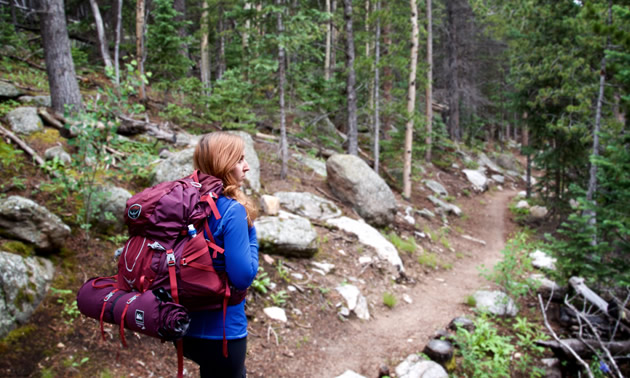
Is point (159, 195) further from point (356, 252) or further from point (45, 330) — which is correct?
point (356, 252)

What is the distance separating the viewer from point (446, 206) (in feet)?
50.6

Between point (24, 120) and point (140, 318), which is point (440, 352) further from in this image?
point (24, 120)

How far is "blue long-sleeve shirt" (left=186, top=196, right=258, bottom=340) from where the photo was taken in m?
2.06

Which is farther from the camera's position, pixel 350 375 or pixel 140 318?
pixel 350 375

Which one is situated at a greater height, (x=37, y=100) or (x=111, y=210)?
(x=37, y=100)

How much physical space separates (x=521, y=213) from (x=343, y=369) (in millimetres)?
15170

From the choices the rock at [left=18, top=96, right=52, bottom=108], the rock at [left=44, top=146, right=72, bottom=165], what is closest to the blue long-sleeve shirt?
the rock at [left=44, top=146, right=72, bottom=165]

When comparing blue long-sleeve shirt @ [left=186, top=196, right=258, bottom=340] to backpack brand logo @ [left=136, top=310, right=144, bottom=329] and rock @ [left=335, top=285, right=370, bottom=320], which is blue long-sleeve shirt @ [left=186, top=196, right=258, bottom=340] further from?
rock @ [left=335, top=285, right=370, bottom=320]

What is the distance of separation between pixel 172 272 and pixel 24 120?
7025mm

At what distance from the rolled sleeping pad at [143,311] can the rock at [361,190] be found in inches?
339

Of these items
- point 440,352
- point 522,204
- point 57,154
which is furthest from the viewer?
point 522,204

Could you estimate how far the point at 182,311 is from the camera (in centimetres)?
187

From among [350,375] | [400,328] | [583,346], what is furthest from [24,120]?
[583,346]

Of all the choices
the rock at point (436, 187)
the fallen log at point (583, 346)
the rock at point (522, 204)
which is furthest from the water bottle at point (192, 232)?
the rock at point (522, 204)
